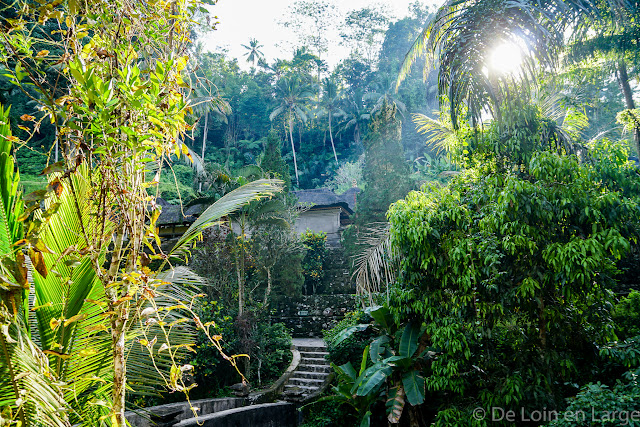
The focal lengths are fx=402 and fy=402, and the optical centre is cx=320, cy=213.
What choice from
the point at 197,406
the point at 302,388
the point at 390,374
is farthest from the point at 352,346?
the point at 197,406

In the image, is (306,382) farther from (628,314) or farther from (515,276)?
(628,314)

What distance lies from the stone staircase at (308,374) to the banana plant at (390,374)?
1.82 metres

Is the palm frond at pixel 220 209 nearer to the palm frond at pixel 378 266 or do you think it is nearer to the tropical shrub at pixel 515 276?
the tropical shrub at pixel 515 276

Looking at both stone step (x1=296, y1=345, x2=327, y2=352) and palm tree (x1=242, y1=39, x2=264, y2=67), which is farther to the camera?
palm tree (x1=242, y1=39, x2=264, y2=67)

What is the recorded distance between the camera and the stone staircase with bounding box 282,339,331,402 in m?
8.90

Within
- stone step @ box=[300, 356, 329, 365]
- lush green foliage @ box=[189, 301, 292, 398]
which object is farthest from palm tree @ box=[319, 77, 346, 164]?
lush green foliage @ box=[189, 301, 292, 398]

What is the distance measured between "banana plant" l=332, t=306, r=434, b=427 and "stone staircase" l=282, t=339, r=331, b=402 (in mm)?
1820

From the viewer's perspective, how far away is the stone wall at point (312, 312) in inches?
514

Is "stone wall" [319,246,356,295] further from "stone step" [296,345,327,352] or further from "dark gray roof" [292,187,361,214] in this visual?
"stone step" [296,345,327,352]

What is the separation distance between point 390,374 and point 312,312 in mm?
7225

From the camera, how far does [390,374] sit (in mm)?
6312

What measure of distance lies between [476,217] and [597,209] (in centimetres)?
139

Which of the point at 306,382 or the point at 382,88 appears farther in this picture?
the point at 382,88

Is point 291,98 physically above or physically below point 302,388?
above
